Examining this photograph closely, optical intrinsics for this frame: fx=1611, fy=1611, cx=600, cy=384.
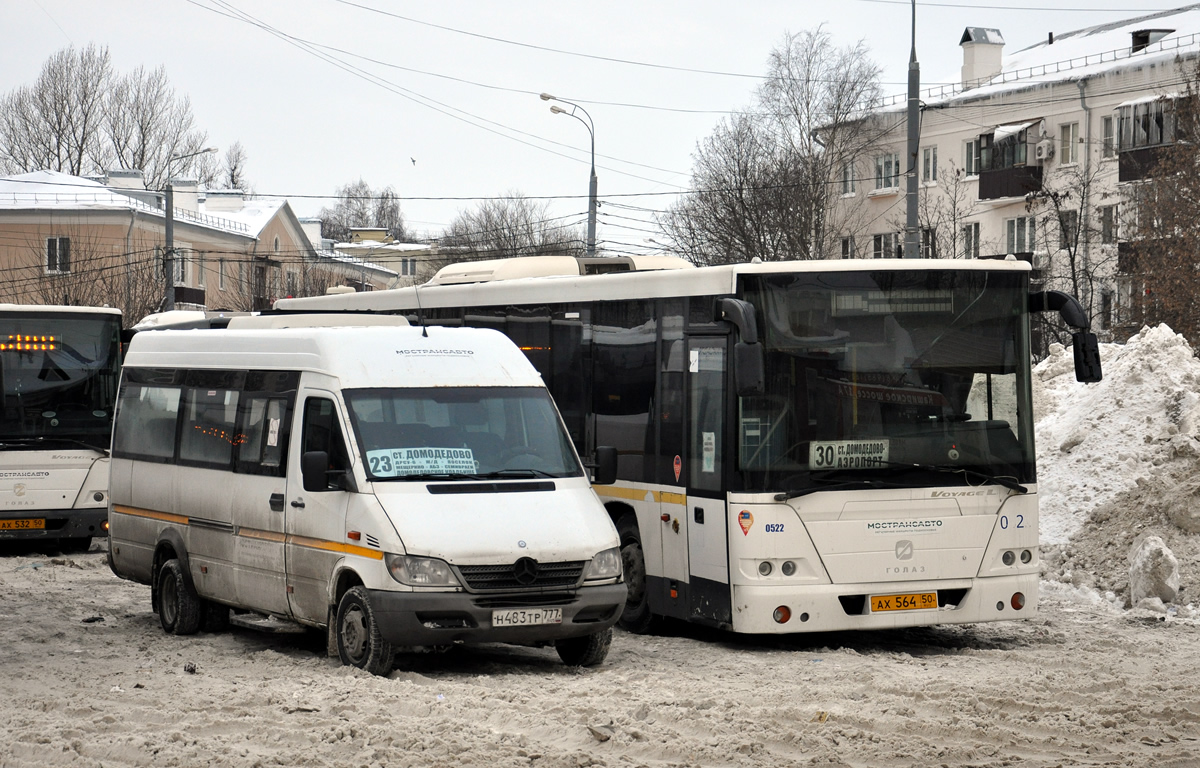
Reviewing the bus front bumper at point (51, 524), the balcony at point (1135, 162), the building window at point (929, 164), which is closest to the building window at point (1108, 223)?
the balcony at point (1135, 162)

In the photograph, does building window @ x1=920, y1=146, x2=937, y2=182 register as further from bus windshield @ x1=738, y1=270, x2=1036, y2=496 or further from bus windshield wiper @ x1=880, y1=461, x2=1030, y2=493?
bus windshield wiper @ x1=880, y1=461, x2=1030, y2=493

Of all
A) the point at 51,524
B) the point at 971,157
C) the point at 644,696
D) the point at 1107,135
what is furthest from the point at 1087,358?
the point at 971,157

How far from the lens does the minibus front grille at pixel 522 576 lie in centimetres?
1023

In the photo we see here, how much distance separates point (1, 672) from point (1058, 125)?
49250 mm

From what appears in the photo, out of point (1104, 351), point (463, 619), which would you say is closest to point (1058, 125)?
point (1104, 351)

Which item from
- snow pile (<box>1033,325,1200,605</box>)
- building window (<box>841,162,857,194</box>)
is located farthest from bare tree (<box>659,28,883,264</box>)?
snow pile (<box>1033,325,1200,605</box>)

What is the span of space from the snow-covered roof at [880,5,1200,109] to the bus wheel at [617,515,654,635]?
42.0 metres

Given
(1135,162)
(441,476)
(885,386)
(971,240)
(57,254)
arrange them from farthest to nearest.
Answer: (57,254), (971,240), (1135,162), (885,386), (441,476)

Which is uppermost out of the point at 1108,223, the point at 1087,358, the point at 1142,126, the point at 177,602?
the point at 1142,126

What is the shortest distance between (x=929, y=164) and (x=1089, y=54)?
23.3ft

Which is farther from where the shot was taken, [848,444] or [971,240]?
[971,240]

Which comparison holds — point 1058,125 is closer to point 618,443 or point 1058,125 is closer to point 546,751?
point 618,443

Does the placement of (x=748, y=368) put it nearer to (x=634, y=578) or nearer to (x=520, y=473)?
(x=520, y=473)

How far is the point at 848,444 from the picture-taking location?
11.9m
